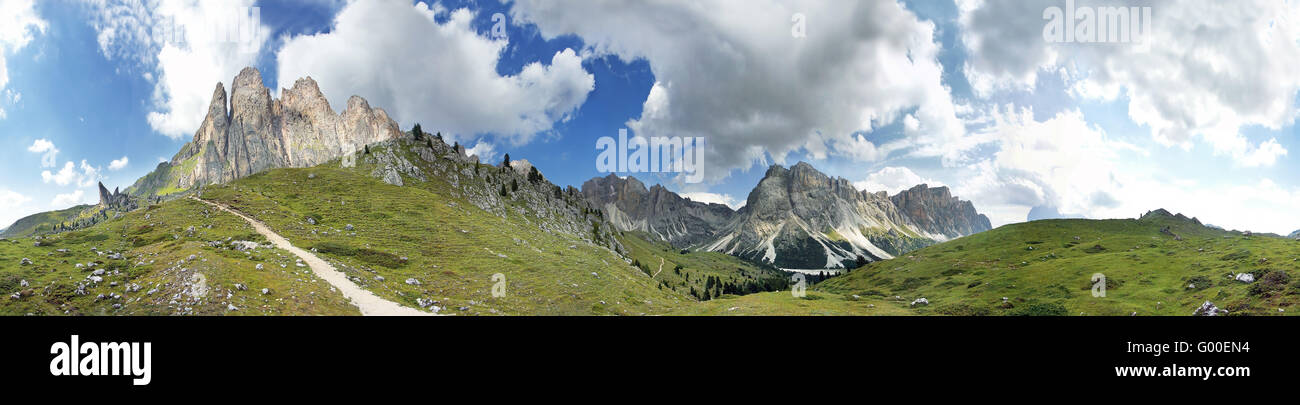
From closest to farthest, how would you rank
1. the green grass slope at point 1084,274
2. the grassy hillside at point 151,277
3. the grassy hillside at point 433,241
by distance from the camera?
the grassy hillside at point 151,277, the grassy hillside at point 433,241, the green grass slope at point 1084,274

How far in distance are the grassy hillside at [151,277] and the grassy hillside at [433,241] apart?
30.0 ft

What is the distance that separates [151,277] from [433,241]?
40529mm

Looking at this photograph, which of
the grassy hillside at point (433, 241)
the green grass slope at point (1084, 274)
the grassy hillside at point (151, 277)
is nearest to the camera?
the grassy hillside at point (151, 277)

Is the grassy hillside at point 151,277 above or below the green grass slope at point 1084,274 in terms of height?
above

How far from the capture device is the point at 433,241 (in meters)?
83.6

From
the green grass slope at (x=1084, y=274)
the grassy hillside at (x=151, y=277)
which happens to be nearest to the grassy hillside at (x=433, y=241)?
the grassy hillside at (x=151, y=277)

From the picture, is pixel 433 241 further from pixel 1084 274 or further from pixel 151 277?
pixel 1084 274

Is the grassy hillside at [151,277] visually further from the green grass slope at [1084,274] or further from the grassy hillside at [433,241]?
the green grass slope at [1084,274]

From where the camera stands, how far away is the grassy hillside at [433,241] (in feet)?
206

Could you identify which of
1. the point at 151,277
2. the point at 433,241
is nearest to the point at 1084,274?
the point at 433,241

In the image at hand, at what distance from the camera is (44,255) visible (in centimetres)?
4738

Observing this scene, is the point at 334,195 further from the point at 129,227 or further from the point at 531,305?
the point at 531,305
